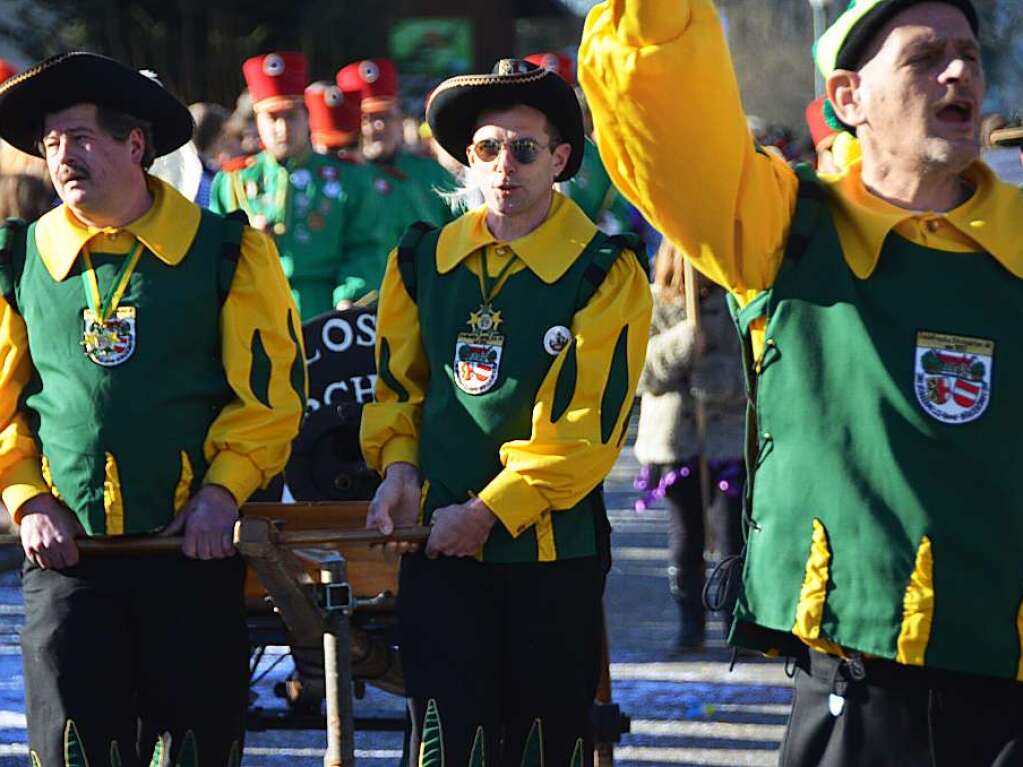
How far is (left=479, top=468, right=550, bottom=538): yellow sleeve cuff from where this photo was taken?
4.70 m

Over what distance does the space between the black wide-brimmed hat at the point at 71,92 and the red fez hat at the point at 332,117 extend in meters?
5.41

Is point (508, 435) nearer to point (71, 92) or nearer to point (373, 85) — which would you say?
point (71, 92)

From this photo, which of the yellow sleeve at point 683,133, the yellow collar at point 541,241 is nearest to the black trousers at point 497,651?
the yellow collar at point 541,241

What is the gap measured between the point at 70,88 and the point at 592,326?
4.39 feet

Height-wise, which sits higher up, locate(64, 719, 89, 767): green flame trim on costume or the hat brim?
the hat brim

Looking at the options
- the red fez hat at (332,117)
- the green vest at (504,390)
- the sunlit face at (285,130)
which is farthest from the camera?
the red fez hat at (332,117)

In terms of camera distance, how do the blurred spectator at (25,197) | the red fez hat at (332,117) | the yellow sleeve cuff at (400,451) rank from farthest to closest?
1. the red fez hat at (332,117)
2. the blurred spectator at (25,197)
3. the yellow sleeve cuff at (400,451)

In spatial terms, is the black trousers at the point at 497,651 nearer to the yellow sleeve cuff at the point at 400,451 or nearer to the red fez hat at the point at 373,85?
the yellow sleeve cuff at the point at 400,451

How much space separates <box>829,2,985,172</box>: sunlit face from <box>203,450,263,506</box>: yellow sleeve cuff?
74.2 inches

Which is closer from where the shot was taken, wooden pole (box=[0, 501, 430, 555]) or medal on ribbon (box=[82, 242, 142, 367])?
wooden pole (box=[0, 501, 430, 555])

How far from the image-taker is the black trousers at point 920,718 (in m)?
3.63

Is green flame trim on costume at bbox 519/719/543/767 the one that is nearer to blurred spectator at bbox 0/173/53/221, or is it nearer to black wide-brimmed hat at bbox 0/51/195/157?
black wide-brimmed hat at bbox 0/51/195/157

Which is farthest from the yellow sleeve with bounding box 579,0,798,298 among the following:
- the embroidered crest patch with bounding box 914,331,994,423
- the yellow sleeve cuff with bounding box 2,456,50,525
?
the yellow sleeve cuff with bounding box 2,456,50,525

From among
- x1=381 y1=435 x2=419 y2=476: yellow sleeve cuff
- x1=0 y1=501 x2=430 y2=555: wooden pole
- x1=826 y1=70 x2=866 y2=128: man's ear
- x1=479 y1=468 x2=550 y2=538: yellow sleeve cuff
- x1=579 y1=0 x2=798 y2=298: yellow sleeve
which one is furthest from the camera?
x1=381 y1=435 x2=419 y2=476: yellow sleeve cuff
